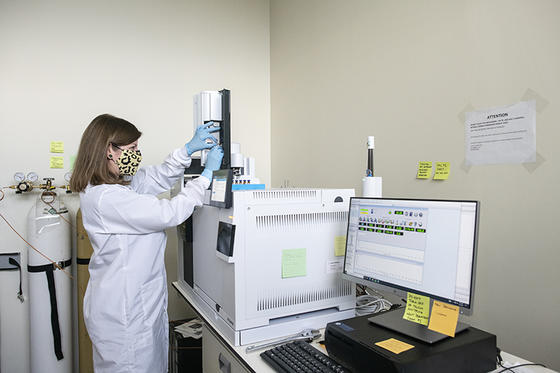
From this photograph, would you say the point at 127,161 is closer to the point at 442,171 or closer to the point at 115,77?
the point at 115,77

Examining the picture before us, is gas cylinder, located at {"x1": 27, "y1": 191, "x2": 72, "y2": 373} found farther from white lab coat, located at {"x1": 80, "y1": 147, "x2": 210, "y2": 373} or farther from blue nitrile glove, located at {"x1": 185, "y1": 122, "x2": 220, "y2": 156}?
blue nitrile glove, located at {"x1": 185, "y1": 122, "x2": 220, "y2": 156}

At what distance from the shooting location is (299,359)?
40.2 inches

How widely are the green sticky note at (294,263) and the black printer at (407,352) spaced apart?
25 centimetres

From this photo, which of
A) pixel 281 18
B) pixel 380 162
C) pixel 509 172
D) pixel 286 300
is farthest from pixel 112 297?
pixel 281 18

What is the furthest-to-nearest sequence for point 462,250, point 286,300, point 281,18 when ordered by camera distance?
point 281,18 < point 286,300 < point 462,250

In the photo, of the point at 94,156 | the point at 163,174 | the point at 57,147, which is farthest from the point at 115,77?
the point at 94,156

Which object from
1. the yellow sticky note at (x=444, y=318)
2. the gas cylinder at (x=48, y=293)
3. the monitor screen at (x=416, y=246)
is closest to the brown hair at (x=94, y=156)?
the gas cylinder at (x=48, y=293)

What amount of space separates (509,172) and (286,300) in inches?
37.5

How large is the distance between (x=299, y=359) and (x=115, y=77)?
2331mm

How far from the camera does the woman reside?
1.43m

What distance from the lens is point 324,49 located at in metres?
2.32

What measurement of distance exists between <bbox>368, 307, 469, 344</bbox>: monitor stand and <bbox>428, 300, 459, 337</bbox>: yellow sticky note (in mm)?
23

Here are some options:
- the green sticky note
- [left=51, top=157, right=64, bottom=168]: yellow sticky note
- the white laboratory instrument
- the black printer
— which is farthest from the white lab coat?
[left=51, top=157, right=64, bottom=168]: yellow sticky note

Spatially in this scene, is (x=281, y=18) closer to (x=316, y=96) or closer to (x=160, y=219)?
(x=316, y=96)
